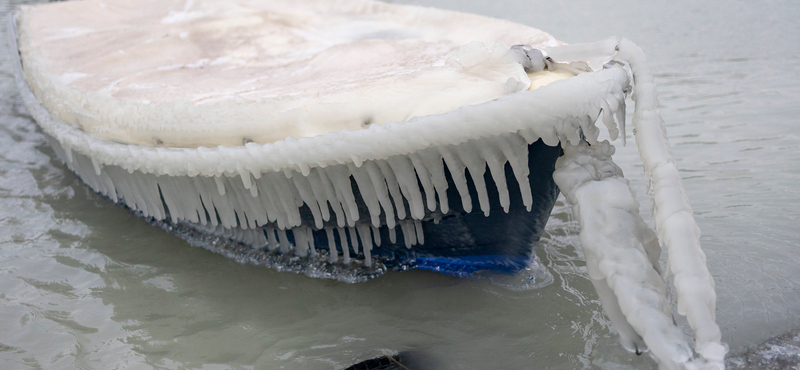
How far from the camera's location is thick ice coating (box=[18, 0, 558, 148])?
1360mm

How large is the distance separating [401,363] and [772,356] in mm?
902

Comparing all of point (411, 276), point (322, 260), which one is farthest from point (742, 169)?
point (322, 260)

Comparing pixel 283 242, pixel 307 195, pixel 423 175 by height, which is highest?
pixel 423 175

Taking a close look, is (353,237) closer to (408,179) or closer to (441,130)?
(408,179)

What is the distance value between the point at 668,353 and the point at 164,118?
147 cm

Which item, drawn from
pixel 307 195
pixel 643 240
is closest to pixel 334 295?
pixel 307 195

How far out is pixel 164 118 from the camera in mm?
1569

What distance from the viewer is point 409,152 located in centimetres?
122

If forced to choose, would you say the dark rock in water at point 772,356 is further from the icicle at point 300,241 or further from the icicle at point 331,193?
the icicle at point 300,241

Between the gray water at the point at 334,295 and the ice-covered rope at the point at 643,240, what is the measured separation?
0.33m

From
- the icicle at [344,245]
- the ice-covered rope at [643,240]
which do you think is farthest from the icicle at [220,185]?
the ice-covered rope at [643,240]

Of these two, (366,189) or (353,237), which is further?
(353,237)

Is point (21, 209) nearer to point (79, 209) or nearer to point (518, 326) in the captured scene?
point (79, 209)

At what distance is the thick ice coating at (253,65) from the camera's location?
4.46 ft
